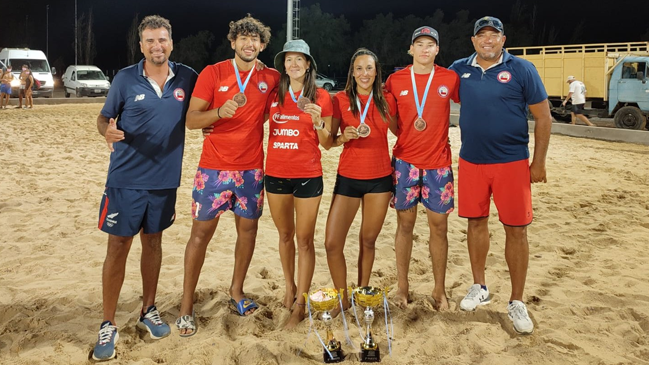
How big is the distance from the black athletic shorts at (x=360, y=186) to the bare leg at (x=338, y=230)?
44 millimetres

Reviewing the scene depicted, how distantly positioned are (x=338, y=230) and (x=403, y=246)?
1.95 feet

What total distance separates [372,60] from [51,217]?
462 cm

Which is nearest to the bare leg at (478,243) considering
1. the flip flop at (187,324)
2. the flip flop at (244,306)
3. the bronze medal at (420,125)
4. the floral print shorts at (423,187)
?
the floral print shorts at (423,187)

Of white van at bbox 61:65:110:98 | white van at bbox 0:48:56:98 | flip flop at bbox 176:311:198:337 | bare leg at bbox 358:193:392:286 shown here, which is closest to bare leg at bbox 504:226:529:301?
bare leg at bbox 358:193:392:286

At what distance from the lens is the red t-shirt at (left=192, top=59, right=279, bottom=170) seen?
3662 mm

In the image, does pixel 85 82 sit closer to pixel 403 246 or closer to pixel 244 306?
pixel 244 306

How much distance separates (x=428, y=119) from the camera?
12.6ft

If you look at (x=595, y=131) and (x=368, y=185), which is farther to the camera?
(x=595, y=131)

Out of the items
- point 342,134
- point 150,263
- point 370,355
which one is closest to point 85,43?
point 150,263

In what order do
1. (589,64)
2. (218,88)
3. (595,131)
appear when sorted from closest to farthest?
(218,88) → (595,131) → (589,64)

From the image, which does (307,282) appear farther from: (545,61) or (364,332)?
(545,61)

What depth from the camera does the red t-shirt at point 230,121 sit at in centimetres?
366

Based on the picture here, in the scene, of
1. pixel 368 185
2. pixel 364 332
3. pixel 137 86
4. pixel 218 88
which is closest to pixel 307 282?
pixel 364 332

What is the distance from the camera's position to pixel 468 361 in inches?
129
